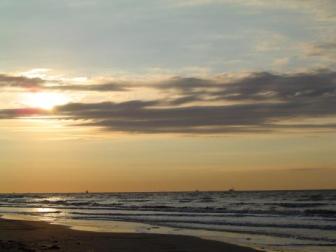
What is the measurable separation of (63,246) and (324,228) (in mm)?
15835

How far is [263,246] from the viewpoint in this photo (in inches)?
859

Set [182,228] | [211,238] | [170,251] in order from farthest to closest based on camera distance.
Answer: [182,228]
[211,238]
[170,251]

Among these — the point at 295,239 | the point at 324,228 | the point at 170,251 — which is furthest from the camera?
the point at 324,228

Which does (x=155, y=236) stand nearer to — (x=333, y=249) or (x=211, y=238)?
(x=211, y=238)

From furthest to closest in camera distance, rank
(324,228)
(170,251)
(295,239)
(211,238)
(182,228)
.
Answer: (182,228)
(324,228)
(211,238)
(295,239)
(170,251)

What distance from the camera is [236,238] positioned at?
25.8m

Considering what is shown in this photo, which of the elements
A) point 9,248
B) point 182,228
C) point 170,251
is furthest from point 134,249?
point 182,228

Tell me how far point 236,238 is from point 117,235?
19.0 ft

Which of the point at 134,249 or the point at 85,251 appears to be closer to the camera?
the point at 85,251

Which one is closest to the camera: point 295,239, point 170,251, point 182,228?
point 170,251

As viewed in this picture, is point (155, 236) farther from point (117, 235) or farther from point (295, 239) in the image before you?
point (295, 239)

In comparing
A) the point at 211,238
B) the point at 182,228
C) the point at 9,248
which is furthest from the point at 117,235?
the point at 9,248

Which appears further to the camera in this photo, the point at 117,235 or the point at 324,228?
the point at 324,228

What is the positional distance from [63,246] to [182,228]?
522 inches
